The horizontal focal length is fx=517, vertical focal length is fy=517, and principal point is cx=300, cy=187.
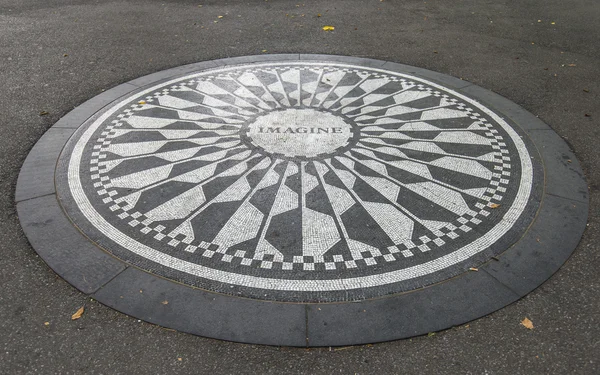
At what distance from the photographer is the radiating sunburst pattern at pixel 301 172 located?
509 cm

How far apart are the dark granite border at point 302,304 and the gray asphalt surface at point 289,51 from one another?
99 mm

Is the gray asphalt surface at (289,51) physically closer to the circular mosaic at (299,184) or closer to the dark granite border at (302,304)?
the dark granite border at (302,304)

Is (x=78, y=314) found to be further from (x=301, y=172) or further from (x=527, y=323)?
(x=527, y=323)

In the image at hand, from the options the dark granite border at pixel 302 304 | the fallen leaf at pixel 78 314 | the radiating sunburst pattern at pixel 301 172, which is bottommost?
the fallen leaf at pixel 78 314

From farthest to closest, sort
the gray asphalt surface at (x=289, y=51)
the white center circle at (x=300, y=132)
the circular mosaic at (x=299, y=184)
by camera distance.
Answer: the white center circle at (x=300, y=132) < the circular mosaic at (x=299, y=184) < the gray asphalt surface at (x=289, y=51)

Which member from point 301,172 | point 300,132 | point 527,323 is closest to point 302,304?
point 527,323

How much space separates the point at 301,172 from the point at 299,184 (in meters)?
0.26

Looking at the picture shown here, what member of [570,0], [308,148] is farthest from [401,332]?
[570,0]

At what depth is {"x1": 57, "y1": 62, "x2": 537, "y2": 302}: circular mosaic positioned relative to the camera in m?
4.79

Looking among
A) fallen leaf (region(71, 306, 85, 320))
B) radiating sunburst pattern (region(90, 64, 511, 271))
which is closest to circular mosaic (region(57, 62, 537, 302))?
radiating sunburst pattern (region(90, 64, 511, 271))

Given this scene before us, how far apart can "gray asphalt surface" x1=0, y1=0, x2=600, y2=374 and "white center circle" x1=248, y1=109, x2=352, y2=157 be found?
103 inches

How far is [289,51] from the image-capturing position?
962cm

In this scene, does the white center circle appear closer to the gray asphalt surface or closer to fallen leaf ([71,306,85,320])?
the gray asphalt surface

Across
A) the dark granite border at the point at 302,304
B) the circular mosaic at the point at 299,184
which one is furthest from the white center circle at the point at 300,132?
the dark granite border at the point at 302,304
